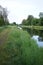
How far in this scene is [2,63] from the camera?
910 cm

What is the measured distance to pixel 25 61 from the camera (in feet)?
28.9

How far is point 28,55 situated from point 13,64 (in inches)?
33.8

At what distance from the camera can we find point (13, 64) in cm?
873

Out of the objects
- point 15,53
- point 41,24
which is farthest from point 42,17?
point 15,53

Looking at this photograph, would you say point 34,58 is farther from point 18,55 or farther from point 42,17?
point 42,17

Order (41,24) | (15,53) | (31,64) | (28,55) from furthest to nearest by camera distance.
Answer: (41,24) → (15,53) → (28,55) → (31,64)

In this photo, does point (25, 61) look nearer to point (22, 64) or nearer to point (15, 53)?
point (22, 64)

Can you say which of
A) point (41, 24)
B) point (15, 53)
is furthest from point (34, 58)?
point (41, 24)

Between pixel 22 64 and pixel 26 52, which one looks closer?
pixel 22 64

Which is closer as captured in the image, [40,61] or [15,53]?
[40,61]

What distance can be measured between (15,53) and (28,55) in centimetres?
111

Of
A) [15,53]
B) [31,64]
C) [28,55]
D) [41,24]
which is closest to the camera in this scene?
[31,64]

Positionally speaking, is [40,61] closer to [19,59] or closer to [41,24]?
[19,59]

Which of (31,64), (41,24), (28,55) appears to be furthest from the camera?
(41,24)
